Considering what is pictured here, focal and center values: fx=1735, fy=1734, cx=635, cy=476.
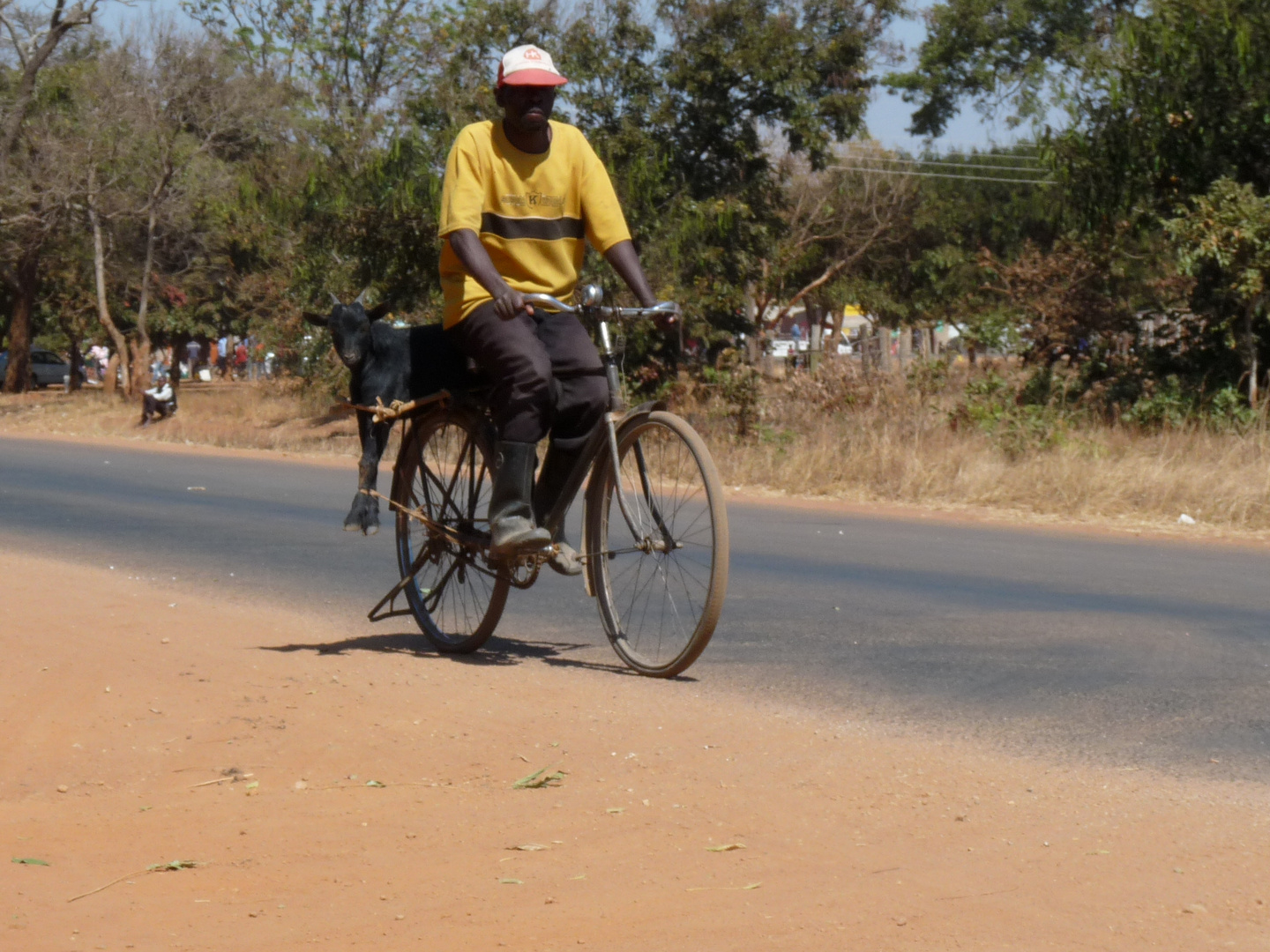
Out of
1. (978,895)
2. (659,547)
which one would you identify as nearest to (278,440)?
(659,547)

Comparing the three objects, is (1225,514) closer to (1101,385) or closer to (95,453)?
(1101,385)

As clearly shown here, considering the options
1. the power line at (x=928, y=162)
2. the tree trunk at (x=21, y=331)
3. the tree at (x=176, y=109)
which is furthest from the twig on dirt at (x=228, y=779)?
the power line at (x=928, y=162)

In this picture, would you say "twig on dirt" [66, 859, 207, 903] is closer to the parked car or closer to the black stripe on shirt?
the black stripe on shirt

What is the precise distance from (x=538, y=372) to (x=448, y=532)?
95 cm

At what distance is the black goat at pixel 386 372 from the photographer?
20.8 ft

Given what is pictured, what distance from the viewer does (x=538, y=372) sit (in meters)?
5.84

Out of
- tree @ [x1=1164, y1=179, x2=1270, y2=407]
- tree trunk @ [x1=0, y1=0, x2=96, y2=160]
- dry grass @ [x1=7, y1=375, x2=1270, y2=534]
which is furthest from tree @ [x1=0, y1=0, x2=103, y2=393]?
tree @ [x1=1164, y1=179, x2=1270, y2=407]

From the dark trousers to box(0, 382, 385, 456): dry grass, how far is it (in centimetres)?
1697

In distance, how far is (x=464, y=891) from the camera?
3.75m

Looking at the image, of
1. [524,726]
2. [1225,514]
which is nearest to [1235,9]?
[1225,514]

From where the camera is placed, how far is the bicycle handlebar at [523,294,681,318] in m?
5.74

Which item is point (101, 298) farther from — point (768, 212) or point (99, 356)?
point (99, 356)

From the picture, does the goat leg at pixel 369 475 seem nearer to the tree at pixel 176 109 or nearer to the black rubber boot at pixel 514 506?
the black rubber boot at pixel 514 506

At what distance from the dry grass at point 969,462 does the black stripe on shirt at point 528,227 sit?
27.4 ft
